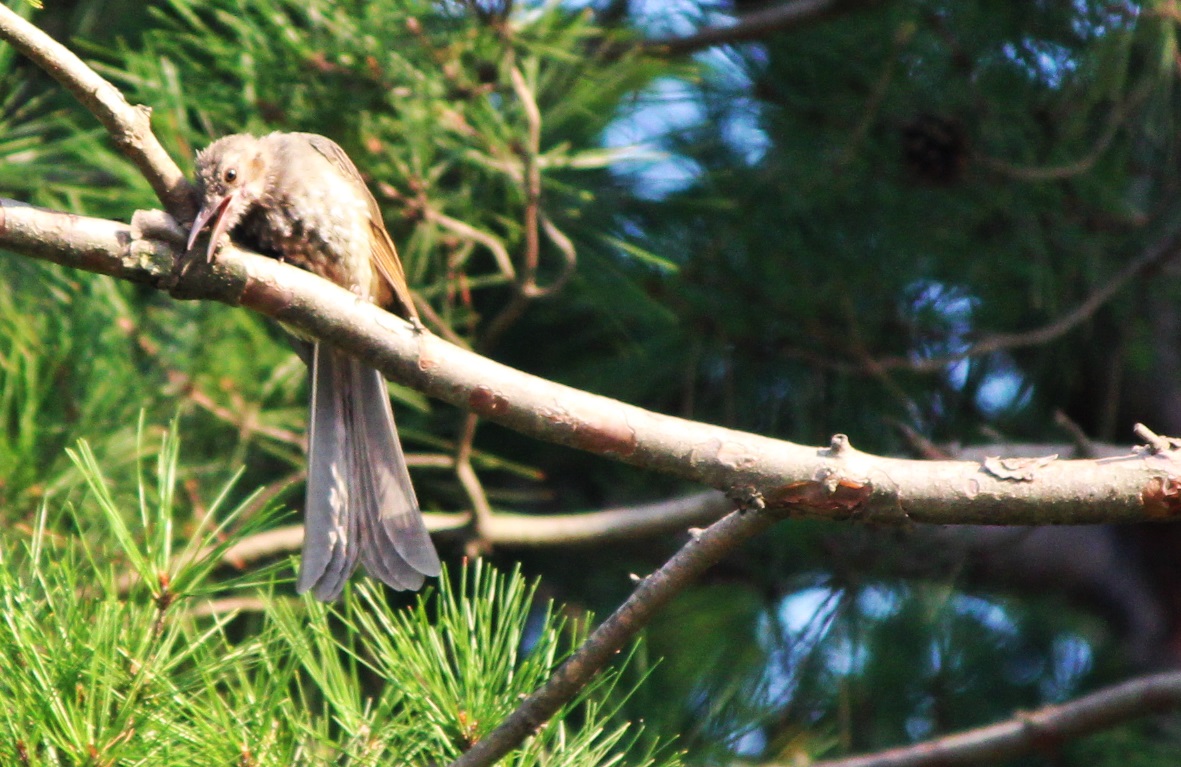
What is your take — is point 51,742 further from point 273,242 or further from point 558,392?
point 273,242

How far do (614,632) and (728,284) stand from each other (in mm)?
2002

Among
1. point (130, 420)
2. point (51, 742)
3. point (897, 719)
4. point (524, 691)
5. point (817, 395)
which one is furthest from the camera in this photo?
point (897, 719)

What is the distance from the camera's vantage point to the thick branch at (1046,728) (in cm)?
264

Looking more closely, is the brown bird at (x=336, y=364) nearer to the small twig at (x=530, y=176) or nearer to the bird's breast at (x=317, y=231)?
the bird's breast at (x=317, y=231)

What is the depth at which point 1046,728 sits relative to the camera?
2662 millimetres

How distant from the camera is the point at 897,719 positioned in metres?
3.70

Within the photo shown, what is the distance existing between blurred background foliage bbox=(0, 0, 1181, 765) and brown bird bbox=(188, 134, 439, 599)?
294 mm

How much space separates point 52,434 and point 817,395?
1.90 metres

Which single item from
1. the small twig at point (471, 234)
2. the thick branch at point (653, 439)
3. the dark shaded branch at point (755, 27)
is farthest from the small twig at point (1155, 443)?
the dark shaded branch at point (755, 27)

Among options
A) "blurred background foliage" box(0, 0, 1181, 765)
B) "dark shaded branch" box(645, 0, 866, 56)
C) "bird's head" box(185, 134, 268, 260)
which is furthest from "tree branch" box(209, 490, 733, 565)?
"dark shaded branch" box(645, 0, 866, 56)

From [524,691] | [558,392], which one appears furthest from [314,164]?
[524,691]

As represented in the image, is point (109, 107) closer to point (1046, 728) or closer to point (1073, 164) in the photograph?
point (1046, 728)

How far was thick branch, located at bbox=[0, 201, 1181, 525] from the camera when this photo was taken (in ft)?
4.89

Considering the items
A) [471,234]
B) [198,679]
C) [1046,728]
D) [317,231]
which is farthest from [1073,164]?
[198,679]
